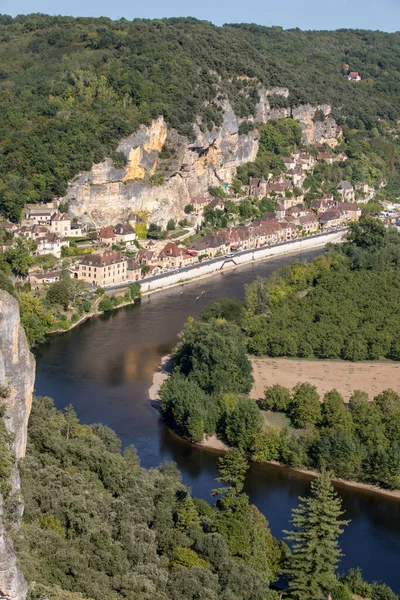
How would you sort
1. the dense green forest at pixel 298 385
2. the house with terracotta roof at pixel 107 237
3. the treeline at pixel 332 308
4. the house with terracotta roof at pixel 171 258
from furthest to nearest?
the house with terracotta roof at pixel 107 237 → the house with terracotta roof at pixel 171 258 → the treeline at pixel 332 308 → the dense green forest at pixel 298 385

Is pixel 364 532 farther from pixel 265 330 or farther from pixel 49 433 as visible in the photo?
pixel 265 330

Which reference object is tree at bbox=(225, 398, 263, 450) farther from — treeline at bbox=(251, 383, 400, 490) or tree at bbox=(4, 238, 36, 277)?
tree at bbox=(4, 238, 36, 277)

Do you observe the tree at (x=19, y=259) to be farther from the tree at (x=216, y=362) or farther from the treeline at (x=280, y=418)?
the treeline at (x=280, y=418)

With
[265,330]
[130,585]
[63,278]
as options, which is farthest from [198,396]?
[63,278]

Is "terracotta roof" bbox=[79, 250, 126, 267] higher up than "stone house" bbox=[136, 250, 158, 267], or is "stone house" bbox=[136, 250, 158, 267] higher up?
"terracotta roof" bbox=[79, 250, 126, 267]

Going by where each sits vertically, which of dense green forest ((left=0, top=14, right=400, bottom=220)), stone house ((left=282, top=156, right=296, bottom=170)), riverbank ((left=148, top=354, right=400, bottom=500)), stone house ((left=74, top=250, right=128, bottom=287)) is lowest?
riverbank ((left=148, top=354, right=400, bottom=500))

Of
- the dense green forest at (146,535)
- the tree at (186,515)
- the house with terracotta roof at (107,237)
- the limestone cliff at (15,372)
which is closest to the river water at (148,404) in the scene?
the dense green forest at (146,535)

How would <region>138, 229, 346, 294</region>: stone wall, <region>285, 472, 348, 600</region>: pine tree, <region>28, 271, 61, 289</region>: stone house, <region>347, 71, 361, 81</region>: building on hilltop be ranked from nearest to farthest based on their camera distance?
<region>285, 472, 348, 600</region>: pine tree < <region>28, 271, 61, 289</region>: stone house < <region>138, 229, 346, 294</region>: stone wall < <region>347, 71, 361, 81</region>: building on hilltop

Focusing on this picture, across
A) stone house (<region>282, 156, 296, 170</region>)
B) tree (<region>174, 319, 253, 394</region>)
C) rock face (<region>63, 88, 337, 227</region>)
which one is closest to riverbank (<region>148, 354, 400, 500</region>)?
tree (<region>174, 319, 253, 394</region>)
